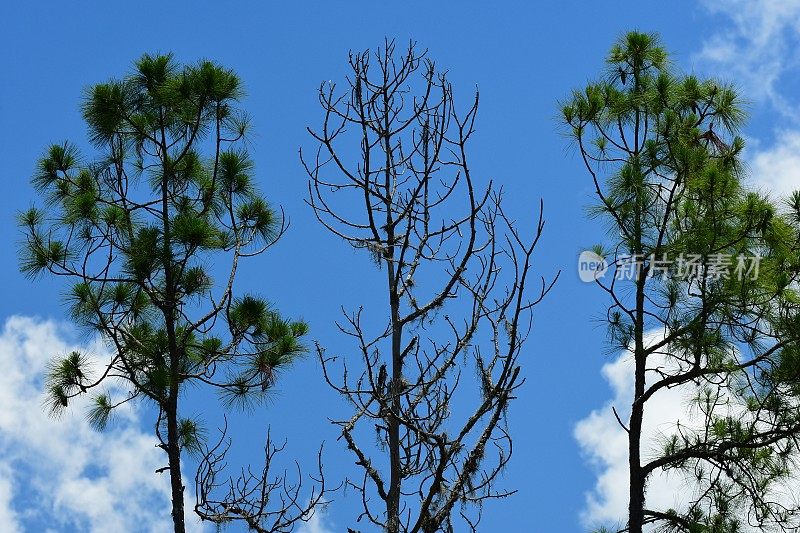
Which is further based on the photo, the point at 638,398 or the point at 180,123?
the point at 180,123

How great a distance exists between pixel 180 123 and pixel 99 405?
191 centimetres

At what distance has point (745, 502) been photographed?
6.71 m

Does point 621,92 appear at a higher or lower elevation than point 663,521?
higher

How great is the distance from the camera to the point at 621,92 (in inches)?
283

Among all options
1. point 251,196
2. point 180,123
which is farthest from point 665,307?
point 180,123

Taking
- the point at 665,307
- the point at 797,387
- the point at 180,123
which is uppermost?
the point at 180,123

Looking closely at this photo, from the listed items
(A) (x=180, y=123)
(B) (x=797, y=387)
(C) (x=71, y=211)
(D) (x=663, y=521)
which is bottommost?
(D) (x=663, y=521)

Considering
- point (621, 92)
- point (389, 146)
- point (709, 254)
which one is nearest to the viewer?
point (389, 146)

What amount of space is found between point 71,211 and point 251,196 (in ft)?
3.77

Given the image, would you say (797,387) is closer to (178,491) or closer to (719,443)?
(719,443)

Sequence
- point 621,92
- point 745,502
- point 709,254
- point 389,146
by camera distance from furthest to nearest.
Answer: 1. point 621,92
2. point 745,502
3. point 709,254
4. point 389,146

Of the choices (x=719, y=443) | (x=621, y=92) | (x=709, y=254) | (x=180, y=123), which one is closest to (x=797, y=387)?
(x=719, y=443)

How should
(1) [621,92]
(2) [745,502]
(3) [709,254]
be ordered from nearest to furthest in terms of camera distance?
(3) [709,254], (2) [745,502], (1) [621,92]

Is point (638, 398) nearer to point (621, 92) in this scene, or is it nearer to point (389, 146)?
point (621, 92)
